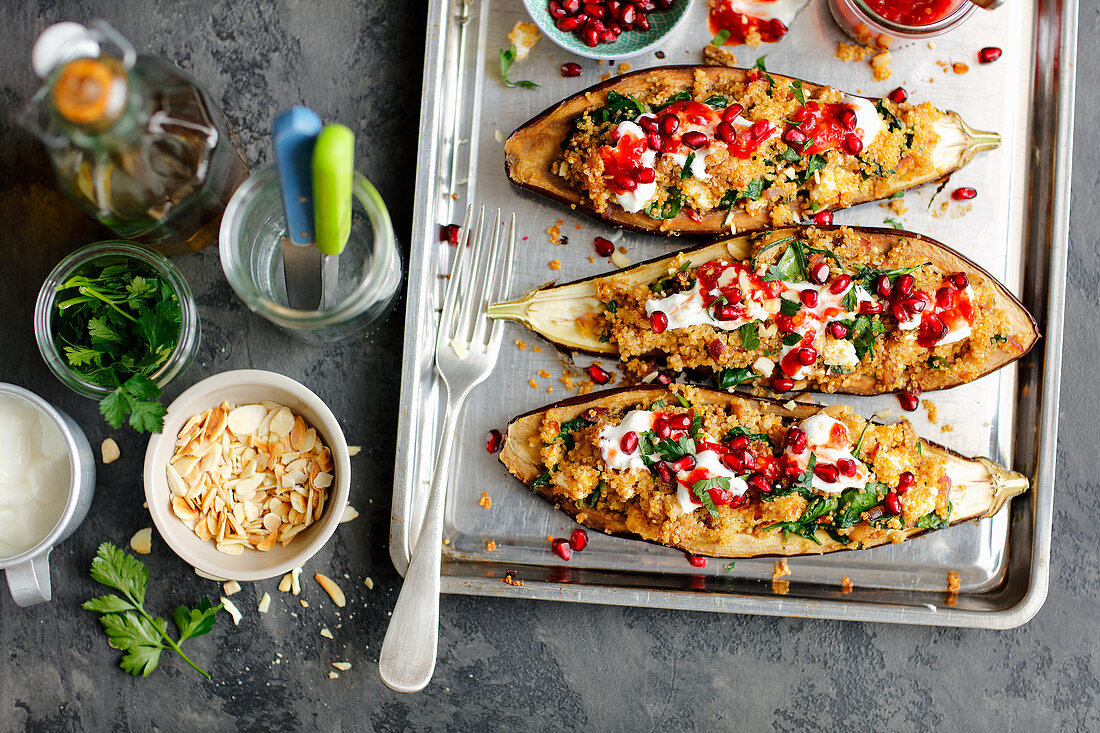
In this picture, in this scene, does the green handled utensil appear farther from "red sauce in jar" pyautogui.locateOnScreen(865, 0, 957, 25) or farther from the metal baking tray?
"red sauce in jar" pyautogui.locateOnScreen(865, 0, 957, 25)

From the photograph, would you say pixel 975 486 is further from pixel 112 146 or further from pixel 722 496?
pixel 112 146

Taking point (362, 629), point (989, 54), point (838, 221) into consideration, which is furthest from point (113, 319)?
point (989, 54)

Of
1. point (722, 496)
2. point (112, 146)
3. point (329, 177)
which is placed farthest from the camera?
point (722, 496)

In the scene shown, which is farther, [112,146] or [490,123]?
[490,123]

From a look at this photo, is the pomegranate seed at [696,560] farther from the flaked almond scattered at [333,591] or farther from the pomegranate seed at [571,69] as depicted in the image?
the pomegranate seed at [571,69]

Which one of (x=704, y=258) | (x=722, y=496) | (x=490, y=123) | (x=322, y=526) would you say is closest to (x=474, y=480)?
(x=322, y=526)

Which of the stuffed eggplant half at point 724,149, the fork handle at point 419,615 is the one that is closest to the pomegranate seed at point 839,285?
the stuffed eggplant half at point 724,149

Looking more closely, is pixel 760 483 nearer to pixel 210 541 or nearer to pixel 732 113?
pixel 732 113
